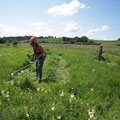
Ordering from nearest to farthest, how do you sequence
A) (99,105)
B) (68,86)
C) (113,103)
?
(99,105), (113,103), (68,86)

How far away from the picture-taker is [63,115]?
2.49m

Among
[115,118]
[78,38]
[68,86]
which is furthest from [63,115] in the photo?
[78,38]

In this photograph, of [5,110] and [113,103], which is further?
[113,103]

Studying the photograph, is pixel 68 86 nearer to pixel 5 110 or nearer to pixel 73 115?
pixel 73 115

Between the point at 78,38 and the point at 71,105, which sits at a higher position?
the point at 78,38

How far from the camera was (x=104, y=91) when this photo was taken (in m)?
3.70

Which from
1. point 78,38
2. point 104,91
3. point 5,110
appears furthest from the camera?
point 78,38

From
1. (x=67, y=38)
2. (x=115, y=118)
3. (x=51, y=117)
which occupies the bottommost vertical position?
(x=115, y=118)

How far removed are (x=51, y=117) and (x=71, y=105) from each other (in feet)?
2.19

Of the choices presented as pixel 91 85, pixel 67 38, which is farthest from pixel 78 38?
pixel 91 85

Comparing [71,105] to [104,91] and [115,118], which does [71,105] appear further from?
[104,91]

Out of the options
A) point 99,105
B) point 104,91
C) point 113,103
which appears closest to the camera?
point 99,105

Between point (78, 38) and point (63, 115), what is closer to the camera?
point (63, 115)

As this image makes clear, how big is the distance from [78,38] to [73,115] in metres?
98.9
